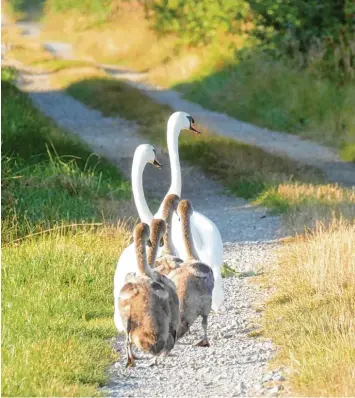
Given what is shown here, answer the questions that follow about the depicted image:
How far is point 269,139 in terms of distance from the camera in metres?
19.5

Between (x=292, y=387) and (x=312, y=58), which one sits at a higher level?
(x=292, y=387)

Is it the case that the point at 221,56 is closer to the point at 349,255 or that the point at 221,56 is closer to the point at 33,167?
the point at 33,167

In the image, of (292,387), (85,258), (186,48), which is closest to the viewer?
(292,387)

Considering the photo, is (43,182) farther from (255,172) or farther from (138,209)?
(138,209)

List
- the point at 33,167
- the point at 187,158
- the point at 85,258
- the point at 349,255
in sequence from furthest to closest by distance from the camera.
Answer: the point at 187,158, the point at 33,167, the point at 85,258, the point at 349,255

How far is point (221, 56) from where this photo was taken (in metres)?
27.1

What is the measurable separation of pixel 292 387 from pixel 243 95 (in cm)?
1790

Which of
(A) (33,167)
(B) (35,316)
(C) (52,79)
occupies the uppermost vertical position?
(B) (35,316)

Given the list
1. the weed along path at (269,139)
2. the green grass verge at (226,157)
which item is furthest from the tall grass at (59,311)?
the weed along path at (269,139)

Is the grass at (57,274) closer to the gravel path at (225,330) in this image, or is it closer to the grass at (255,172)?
the gravel path at (225,330)

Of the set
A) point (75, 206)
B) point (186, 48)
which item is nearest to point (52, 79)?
point (186, 48)

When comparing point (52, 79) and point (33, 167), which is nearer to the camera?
point (33, 167)

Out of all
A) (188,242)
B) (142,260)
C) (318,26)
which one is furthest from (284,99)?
(142,260)

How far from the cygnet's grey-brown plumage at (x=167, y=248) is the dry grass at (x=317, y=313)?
709 millimetres
